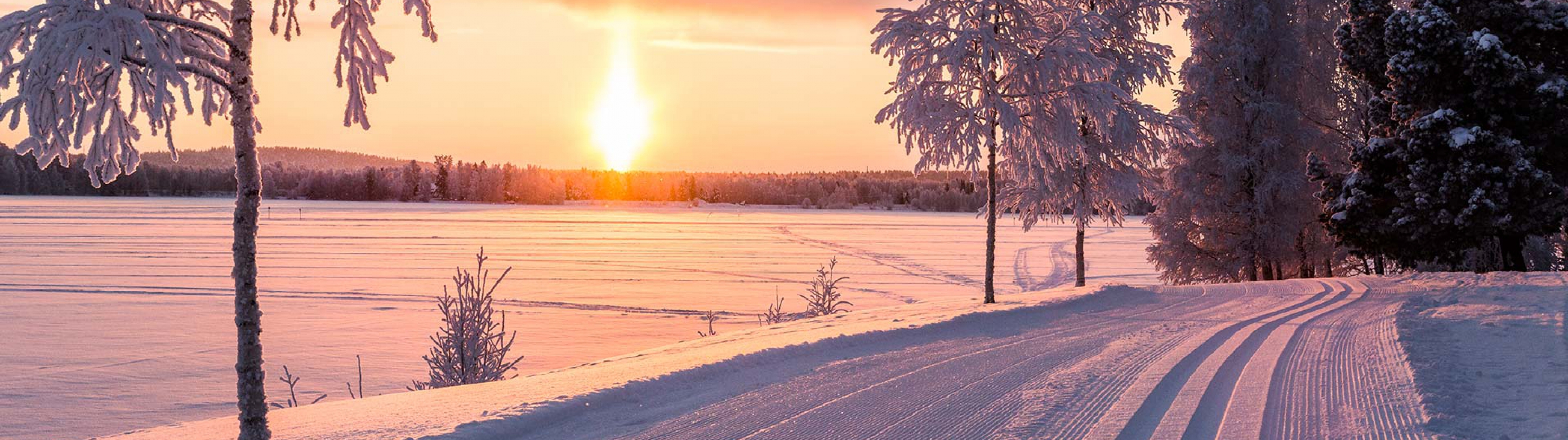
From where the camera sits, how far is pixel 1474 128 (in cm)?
1923

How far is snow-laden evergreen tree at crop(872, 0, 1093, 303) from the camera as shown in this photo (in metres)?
14.7

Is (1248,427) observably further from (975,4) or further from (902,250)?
(902,250)

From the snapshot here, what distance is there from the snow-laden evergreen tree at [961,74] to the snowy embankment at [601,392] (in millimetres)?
4153

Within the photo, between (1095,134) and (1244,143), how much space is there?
7006 mm

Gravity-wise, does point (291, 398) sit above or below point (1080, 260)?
below

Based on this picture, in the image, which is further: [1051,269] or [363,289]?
[1051,269]

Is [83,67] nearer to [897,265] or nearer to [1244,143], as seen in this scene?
[1244,143]

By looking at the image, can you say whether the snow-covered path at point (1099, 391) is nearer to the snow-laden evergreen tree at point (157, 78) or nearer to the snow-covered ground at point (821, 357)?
the snow-covered ground at point (821, 357)

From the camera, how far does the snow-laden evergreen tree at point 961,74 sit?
1468 cm

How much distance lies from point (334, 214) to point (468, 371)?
231 ft

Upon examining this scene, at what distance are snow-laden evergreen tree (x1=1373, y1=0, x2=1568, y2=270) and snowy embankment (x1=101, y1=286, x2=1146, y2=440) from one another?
47.3 feet

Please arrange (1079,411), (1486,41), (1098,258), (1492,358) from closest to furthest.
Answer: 1. (1079,411)
2. (1492,358)
3. (1486,41)
4. (1098,258)

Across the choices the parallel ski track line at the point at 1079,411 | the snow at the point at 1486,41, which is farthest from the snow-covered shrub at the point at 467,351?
the snow at the point at 1486,41

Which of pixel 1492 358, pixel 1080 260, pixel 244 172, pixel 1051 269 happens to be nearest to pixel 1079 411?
pixel 1492 358
